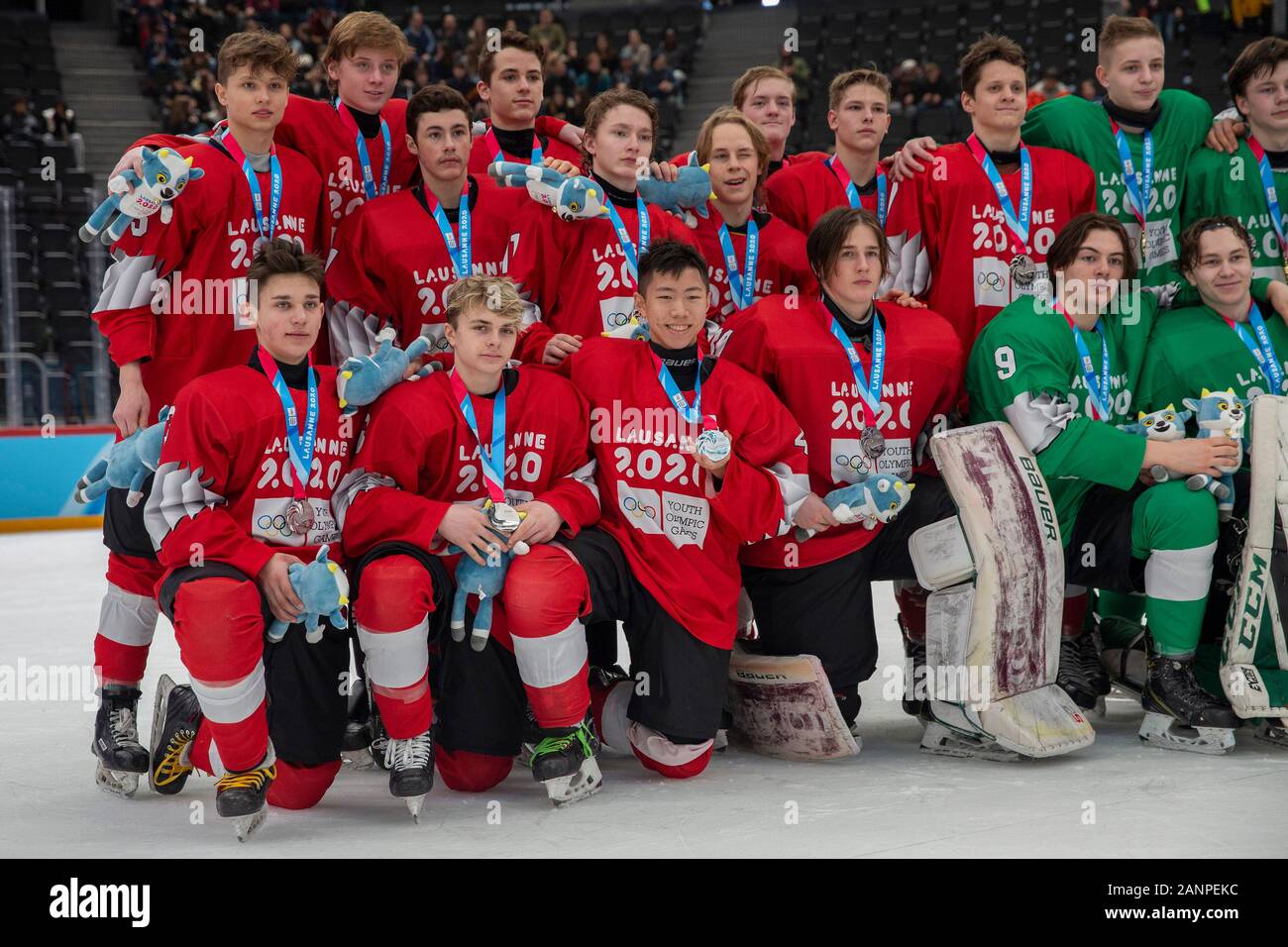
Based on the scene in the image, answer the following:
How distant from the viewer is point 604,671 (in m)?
3.48

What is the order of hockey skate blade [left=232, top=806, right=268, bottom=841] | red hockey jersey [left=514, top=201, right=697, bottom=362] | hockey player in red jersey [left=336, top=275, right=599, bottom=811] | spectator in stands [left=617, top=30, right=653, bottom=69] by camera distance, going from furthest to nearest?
spectator in stands [left=617, top=30, right=653, bottom=69]
red hockey jersey [left=514, top=201, right=697, bottom=362]
hockey player in red jersey [left=336, top=275, right=599, bottom=811]
hockey skate blade [left=232, top=806, right=268, bottom=841]

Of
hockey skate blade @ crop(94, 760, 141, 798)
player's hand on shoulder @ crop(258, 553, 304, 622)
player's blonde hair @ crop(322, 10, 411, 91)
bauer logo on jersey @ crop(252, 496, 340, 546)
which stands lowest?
hockey skate blade @ crop(94, 760, 141, 798)

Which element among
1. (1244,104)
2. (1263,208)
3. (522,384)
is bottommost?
(522,384)

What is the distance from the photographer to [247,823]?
2.63 meters

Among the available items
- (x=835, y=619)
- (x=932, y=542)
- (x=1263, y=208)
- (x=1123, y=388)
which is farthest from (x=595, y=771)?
(x=1263, y=208)

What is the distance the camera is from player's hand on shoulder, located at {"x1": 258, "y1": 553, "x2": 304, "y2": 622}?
2703 mm

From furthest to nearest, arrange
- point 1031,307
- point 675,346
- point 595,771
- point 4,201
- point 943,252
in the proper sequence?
point 4,201 → point 943,252 → point 1031,307 → point 675,346 → point 595,771

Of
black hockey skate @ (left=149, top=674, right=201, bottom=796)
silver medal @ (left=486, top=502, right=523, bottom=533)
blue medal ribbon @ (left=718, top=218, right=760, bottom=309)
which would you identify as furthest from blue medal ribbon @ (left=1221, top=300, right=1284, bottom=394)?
black hockey skate @ (left=149, top=674, right=201, bottom=796)

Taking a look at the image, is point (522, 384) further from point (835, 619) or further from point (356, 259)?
point (835, 619)

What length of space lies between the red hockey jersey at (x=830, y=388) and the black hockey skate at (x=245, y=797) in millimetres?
1294

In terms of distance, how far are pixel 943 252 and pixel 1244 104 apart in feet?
3.43

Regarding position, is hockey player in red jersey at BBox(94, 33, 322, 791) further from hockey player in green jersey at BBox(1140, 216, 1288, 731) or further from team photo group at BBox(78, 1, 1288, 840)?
hockey player in green jersey at BBox(1140, 216, 1288, 731)

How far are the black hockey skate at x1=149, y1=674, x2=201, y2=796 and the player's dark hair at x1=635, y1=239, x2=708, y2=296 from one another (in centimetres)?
142

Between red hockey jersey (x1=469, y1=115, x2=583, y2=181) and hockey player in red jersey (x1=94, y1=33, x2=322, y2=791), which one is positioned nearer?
hockey player in red jersey (x1=94, y1=33, x2=322, y2=791)
